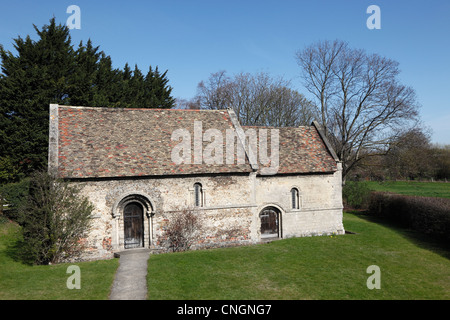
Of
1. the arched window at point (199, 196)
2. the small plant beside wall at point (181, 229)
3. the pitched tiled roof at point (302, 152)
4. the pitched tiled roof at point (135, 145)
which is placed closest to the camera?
the pitched tiled roof at point (135, 145)

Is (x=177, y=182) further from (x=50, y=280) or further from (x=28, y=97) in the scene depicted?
(x=28, y=97)

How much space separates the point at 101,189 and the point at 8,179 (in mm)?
13492

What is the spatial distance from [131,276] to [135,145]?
26.6 feet

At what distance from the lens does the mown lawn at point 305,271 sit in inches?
464

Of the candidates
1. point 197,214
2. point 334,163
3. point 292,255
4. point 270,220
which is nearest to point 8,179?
point 197,214

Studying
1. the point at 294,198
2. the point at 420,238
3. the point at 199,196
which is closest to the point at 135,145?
the point at 199,196

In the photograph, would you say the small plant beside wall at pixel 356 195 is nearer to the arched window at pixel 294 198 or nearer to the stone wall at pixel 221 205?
the stone wall at pixel 221 205

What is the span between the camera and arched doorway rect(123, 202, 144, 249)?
700 inches

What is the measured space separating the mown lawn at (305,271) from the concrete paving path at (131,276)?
0.35 m

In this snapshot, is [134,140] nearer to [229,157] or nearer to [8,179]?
[229,157]

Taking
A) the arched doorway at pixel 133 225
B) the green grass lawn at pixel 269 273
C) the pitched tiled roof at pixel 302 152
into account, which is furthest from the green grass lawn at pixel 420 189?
the arched doorway at pixel 133 225

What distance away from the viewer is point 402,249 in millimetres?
18516

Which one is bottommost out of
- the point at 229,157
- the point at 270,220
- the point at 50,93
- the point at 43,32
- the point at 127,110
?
the point at 270,220

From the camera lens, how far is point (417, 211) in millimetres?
24422
